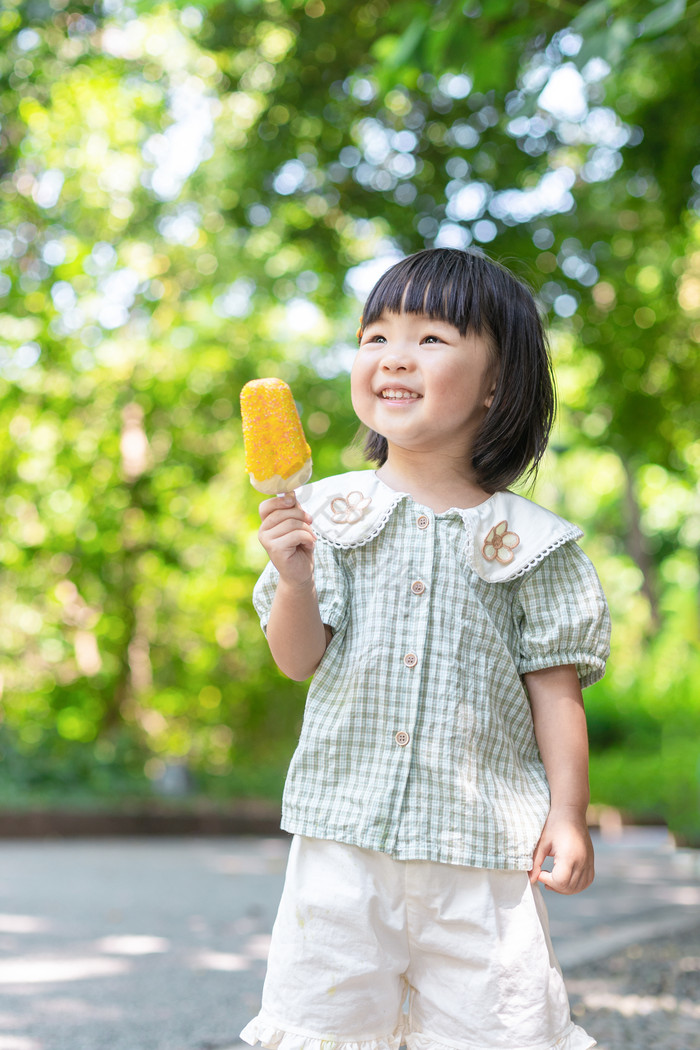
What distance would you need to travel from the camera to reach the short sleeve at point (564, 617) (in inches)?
74.5

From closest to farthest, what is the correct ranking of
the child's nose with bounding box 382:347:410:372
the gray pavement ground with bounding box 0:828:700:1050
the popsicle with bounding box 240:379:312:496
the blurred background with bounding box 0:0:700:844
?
the popsicle with bounding box 240:379:312:496 → the child's nose with bounding box 382:347:410:372 → the gray pavement ground with bounding box 0:828:700:1050 → the blurred background with bounding box 0:0:700:844

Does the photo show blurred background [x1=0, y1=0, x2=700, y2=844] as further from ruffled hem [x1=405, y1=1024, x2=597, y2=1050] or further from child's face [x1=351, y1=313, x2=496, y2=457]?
ruffled hem [x1=405, y1=1024, x2=597, y2=1050]

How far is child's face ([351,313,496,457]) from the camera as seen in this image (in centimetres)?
189

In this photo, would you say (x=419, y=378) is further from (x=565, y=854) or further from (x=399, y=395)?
(x=565, y=854)

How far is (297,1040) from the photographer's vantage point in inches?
69.6

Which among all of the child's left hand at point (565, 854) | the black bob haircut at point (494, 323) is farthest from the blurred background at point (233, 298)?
the child's left hand at point (565, 854)

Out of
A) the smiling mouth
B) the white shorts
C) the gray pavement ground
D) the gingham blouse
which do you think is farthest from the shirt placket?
the gray pavement ground

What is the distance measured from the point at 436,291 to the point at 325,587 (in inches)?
21.7

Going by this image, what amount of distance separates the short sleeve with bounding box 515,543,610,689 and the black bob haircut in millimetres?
202

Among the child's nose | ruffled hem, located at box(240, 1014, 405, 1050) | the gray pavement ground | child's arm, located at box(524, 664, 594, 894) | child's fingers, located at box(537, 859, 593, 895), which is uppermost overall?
the child's nose

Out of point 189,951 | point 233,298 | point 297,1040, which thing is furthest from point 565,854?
point 233,298

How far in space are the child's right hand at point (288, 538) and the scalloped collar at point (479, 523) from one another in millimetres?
145

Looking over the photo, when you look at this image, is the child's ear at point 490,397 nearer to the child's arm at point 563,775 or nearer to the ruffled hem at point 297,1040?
the child's arm at point 563,775

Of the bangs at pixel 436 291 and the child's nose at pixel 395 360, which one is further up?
the bangs at pixel 436 291
